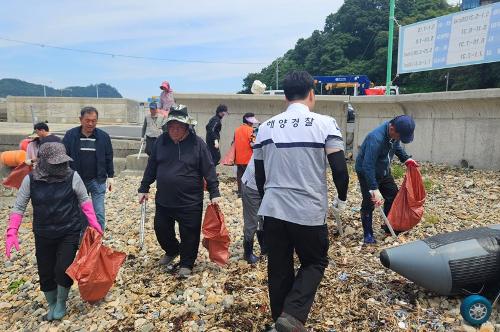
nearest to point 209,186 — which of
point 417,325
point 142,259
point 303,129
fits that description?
point 142,259

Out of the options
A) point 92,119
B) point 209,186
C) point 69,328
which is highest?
point 92,119

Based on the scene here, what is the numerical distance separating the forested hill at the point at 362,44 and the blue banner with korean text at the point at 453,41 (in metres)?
18.4

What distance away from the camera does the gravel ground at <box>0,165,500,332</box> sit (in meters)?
3.32

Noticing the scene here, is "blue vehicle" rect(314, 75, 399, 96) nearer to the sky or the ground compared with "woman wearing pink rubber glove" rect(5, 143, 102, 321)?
nearer to the sky

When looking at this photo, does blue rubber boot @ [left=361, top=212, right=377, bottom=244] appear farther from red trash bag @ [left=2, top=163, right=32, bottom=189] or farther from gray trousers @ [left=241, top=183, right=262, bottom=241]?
red trash bag @ [left=2, top=163, right=32, bottom=189]

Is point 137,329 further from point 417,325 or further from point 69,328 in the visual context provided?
point 417,325

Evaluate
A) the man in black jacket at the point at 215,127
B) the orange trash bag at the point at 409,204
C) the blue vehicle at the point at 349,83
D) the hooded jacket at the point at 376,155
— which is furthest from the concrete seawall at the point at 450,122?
the blue vehicle at the point at 349,83

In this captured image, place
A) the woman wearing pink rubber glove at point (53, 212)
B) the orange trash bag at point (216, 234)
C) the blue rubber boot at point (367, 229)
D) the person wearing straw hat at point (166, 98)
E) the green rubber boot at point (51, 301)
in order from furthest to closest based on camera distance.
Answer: the person wearing straw hat at point (166, 98)
the blue rubber boot at point (367, 229)
the orange trash bag at point (216, 234)
the green rubber boot at point (51, 301)
the woman wearing pink rubber glove at point (53, 212)

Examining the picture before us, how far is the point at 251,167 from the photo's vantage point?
4188 millimetres

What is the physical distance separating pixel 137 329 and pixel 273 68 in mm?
54445

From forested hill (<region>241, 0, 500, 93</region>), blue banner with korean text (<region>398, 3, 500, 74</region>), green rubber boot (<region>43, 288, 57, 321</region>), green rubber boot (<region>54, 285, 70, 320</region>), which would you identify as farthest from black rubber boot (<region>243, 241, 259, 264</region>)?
forested hill (<region>241, 0, 500, 93</region>)

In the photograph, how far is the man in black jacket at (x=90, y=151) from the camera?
15.9 feet

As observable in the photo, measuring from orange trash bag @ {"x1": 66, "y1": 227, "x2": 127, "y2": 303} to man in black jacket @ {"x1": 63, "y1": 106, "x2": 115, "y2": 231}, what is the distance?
143 centimetres

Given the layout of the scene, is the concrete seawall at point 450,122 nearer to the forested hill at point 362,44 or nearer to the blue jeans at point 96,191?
the blue jeans at point 96,191
